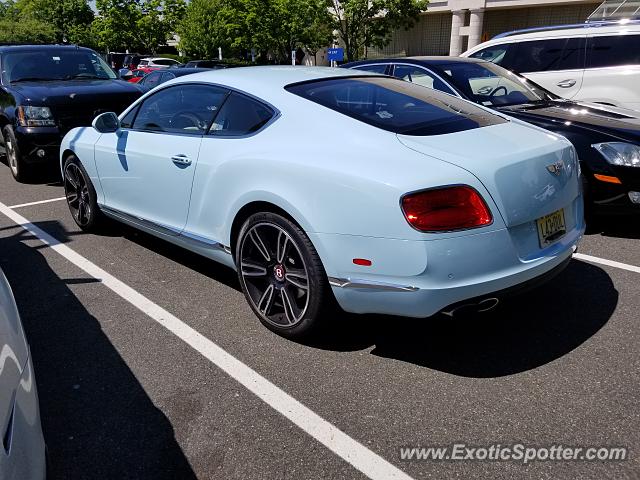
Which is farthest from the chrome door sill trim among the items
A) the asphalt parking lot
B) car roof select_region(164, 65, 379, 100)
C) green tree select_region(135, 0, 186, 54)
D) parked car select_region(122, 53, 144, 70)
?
green tree select_region(135, 0, 186, 54)

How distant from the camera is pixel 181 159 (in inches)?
144

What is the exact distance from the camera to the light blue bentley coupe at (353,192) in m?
2.55

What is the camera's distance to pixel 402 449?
92.4 inches

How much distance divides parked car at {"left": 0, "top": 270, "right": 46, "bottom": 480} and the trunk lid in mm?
Result: 1899

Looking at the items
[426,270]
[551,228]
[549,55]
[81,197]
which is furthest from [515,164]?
[549,55]

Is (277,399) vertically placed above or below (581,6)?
below

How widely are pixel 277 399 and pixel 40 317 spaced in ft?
6.07

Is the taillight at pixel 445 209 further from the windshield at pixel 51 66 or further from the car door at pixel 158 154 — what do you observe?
the windshield at pixel 51 66

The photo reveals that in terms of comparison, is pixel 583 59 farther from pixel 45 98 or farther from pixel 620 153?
pixel 45 98

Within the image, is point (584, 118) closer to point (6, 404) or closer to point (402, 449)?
point (402, 449)

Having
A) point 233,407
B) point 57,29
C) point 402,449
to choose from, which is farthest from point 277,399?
point 57,29

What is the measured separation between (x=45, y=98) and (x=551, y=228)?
20.9 ft

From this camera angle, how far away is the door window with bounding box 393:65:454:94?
5630 millimetres

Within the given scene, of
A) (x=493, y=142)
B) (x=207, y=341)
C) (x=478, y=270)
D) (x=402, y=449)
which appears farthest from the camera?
(x=207, y=341)
